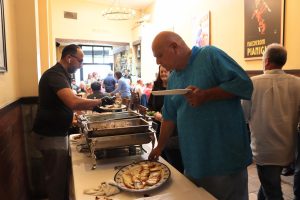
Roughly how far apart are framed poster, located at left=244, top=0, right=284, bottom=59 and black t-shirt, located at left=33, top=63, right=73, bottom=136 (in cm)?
256

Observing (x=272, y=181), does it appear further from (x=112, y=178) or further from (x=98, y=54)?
(x=98, y=54)

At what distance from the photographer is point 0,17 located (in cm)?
161

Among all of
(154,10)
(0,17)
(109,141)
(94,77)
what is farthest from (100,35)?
(109,141)

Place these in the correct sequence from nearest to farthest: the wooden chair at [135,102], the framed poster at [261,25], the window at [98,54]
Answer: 1. the wooden chair at [135,102]
2. the framed poster at [261,25]
3. the window at [98,54]

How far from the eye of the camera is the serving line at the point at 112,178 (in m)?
1.09

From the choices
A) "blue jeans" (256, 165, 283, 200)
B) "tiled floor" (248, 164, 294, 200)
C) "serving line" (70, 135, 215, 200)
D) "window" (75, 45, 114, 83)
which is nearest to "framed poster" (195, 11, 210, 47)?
"tiled floor" (248, 164, 294, 200)

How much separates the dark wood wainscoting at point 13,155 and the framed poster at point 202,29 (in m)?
3.23

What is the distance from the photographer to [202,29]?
15.7 feet

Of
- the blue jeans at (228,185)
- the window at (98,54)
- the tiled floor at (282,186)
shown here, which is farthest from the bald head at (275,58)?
the window at (98,54)

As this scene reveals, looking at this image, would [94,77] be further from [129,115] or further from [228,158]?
[228,158]

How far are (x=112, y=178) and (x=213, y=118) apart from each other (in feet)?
1.89

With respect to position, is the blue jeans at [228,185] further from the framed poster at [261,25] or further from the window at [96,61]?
the window at [96,61]

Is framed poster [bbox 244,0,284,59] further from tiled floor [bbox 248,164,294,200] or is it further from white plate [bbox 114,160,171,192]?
white plate [bbox 114,160,171,192]

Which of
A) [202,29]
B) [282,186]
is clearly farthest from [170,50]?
[202,29]
